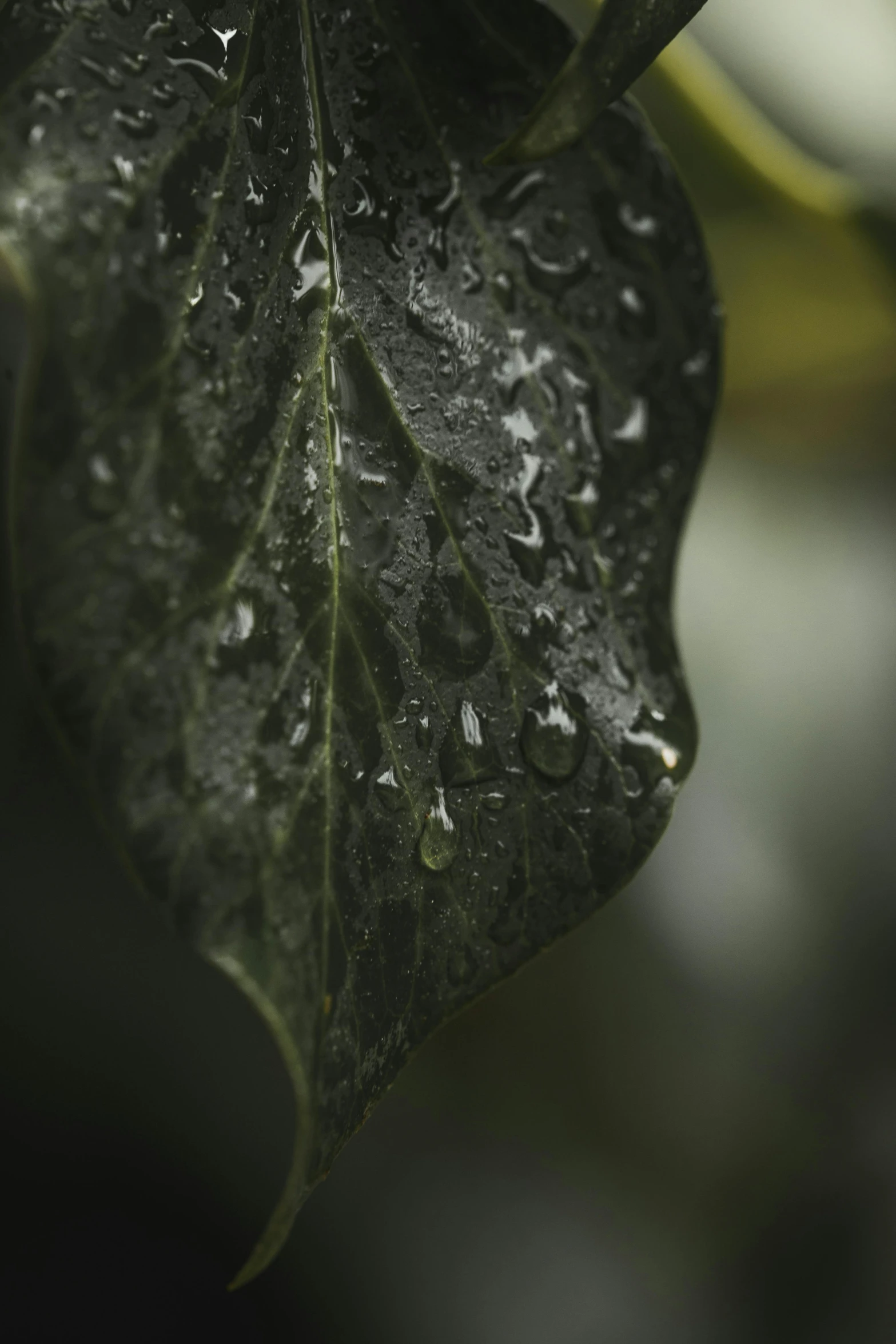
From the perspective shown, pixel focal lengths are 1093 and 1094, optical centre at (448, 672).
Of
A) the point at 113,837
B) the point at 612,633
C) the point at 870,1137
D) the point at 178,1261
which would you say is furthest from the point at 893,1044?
the point at 113,837

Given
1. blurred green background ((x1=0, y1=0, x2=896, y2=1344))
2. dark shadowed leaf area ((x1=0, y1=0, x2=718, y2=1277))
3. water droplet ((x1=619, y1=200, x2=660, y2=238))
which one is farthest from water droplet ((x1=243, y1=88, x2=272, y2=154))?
blurred green background ((x1=0, y1=0, x2=896, y2=1344))

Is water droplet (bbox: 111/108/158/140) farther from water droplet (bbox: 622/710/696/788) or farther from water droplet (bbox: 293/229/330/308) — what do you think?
water droplet (bbox: 622/710/696/788)

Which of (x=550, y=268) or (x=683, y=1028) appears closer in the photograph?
(x=550, y=268)

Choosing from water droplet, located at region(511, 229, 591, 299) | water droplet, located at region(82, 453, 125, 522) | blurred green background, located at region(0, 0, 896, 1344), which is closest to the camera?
water droplet, located at region(82, 453, 125, 522)

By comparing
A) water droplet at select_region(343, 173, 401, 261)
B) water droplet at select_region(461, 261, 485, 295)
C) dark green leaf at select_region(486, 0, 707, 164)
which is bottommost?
water droplet at select_region(461, 261, 485, 295)

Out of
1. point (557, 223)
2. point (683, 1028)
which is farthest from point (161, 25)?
point (683, 1028)

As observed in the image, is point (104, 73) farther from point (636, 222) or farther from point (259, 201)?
point (636, 222)

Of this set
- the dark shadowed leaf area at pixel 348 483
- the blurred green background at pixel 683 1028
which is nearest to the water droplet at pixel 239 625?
the dark shadowed leaf area at pixel 348 483
